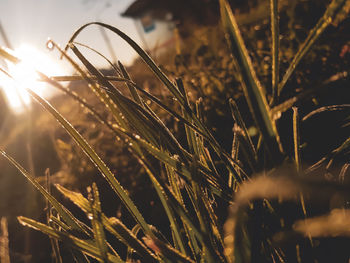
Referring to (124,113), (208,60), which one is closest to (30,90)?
(124,113)

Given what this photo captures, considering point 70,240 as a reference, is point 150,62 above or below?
above

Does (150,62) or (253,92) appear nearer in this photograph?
(253,92)

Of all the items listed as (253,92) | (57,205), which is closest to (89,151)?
(57,205)

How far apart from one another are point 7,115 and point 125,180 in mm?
11444

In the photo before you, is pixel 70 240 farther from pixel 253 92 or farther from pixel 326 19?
pixel 326 19

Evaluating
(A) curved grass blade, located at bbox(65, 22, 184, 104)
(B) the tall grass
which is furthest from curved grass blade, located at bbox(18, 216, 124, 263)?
(A) curved grass blade, located at bbox(65, 22, 184, 104)

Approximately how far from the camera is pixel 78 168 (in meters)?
1.56

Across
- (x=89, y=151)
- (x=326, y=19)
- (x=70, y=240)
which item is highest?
(x=326, y=19)

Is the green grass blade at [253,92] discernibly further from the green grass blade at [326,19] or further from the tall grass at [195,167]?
the green grass blade at [326,19]

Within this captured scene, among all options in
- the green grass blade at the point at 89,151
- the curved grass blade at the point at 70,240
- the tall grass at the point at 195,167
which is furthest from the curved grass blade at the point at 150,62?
the curved grass blade at the point at 70,240

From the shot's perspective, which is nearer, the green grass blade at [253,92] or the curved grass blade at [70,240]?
the green grass blade at [253,92]

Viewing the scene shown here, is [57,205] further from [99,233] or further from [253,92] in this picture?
[253,92]

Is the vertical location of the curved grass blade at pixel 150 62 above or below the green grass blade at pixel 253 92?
above

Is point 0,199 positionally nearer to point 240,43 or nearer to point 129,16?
point 240,43
